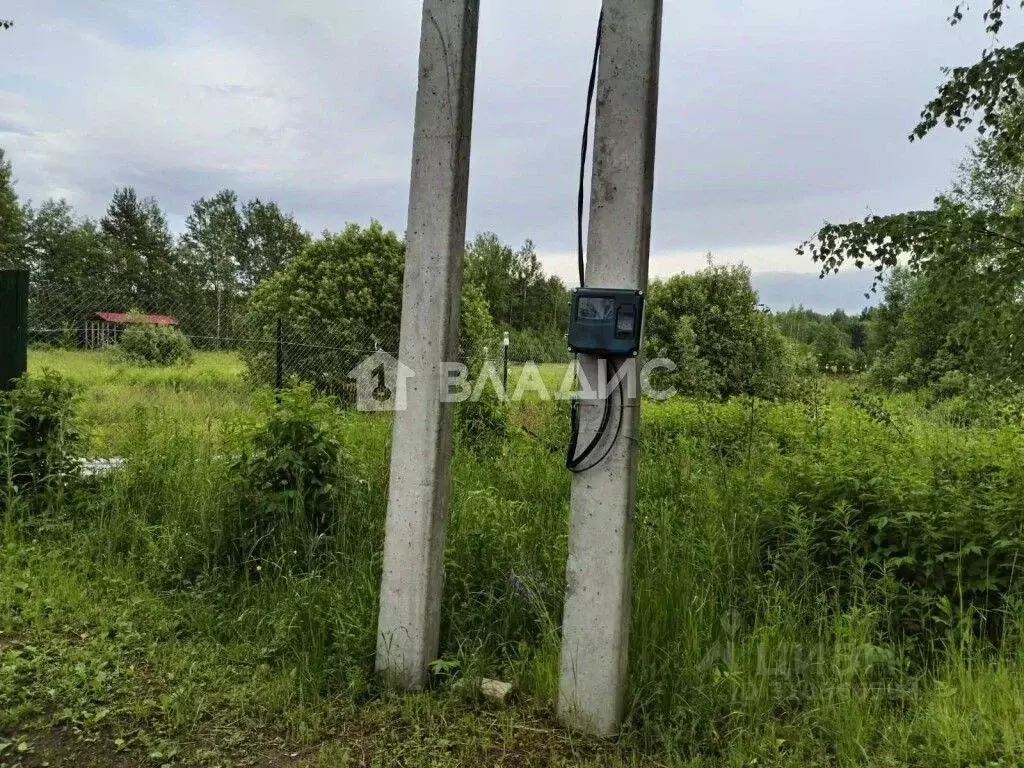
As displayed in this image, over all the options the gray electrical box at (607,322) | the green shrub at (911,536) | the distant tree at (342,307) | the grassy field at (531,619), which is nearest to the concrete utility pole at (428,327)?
the grassy field at (531,619)

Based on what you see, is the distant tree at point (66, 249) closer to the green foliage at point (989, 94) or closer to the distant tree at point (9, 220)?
the distant tree at point (9, 220)

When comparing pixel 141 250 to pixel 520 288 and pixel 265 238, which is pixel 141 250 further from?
pixel 520 288

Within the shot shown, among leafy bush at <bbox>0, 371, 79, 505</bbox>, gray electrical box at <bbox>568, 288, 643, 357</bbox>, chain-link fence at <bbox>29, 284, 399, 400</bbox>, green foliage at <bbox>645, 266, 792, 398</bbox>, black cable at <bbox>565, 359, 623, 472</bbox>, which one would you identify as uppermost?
green foliage at <bbox>645, 266, 792, 398</bbox>

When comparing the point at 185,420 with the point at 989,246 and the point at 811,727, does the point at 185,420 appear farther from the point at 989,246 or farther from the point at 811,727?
the point at 989,246

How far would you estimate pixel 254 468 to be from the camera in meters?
3.63

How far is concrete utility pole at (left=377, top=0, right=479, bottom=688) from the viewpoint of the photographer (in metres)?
2.40

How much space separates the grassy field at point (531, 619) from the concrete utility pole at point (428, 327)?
0.86 ft

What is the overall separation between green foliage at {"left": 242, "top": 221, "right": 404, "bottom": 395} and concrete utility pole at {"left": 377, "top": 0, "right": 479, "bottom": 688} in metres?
7.55

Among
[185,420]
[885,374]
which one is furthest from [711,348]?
[185,420]

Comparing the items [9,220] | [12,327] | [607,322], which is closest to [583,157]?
[607,322]

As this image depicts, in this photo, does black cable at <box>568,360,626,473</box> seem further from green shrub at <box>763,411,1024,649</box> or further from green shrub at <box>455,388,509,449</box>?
green shrub at <box>455,388,509,449</box>

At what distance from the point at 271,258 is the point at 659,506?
155ft

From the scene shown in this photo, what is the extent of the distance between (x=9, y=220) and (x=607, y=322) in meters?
44.7

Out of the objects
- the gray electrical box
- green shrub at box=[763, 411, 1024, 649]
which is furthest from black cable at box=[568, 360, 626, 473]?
green shrub at box=[763, 411, 1024, 649]
